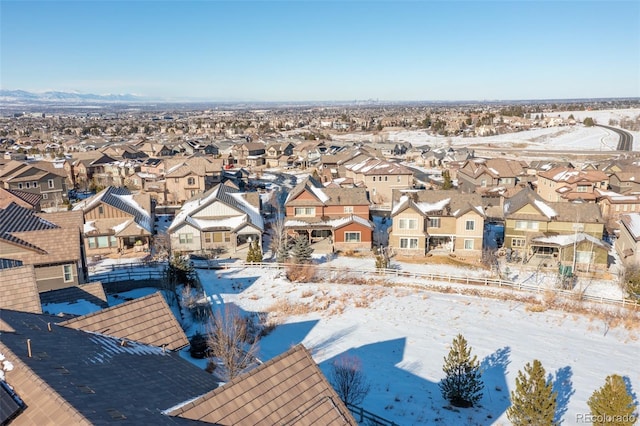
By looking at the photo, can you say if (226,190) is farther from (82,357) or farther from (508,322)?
(82,357)

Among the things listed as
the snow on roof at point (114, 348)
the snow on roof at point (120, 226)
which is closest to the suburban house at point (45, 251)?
the snow on roof at point (114, 348)

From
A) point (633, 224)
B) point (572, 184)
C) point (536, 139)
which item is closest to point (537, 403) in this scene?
point (633, 224)

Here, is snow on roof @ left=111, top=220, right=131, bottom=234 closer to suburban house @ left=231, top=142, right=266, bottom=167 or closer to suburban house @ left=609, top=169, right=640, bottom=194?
suburban house @ left=231, top=142, right=266, bottom=167

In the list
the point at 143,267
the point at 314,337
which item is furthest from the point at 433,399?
the point at 143,267

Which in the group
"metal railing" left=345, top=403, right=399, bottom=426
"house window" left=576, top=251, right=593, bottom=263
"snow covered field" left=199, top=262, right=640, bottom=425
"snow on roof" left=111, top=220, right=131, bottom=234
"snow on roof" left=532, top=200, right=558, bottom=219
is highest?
"snow on roof" left=532, top=200, right=558, bottom=219

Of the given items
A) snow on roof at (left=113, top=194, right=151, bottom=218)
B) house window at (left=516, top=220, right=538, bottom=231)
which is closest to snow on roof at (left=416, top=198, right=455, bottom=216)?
house window at (left=516, top=220, right=538, bottom=231)
